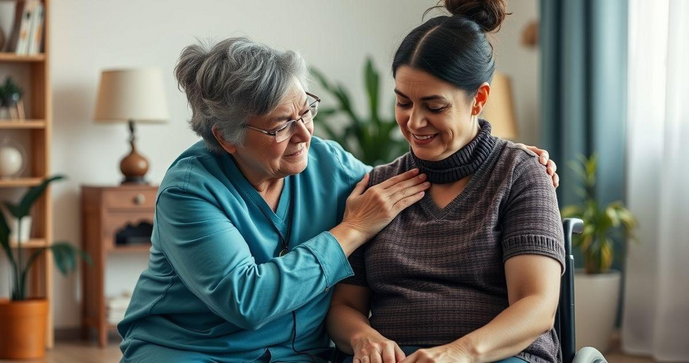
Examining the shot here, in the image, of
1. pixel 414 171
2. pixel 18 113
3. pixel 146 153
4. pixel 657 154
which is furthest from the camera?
pixel 146 153

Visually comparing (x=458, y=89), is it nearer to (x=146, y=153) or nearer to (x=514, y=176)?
(x=514, y=176)

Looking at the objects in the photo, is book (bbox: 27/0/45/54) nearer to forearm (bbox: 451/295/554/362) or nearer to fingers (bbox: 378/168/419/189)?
fingers (bbox: 378/168/419/189)

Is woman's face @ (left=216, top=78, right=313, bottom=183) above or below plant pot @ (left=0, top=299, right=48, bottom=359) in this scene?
above

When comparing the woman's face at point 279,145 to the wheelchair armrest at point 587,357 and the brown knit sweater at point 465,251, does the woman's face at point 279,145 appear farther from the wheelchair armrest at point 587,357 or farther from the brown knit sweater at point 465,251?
the wheelchair armrest at point 587,357

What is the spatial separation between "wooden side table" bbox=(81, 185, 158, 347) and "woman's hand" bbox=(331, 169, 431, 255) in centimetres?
301

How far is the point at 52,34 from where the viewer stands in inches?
205

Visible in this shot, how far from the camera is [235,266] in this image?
189 cm

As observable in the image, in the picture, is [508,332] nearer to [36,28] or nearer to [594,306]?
[594,306]

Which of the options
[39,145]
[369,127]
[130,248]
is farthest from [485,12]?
[39,145]

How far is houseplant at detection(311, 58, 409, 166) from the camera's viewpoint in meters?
5.40

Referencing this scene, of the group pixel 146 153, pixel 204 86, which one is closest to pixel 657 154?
pixel 146 153

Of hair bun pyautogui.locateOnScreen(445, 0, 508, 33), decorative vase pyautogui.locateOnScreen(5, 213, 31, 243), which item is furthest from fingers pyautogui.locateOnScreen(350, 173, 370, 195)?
decorative vase pyautogui.locateOnScreen(5, 213, 31, 243)

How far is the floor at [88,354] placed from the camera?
446 cm

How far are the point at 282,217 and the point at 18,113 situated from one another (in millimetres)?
3285
